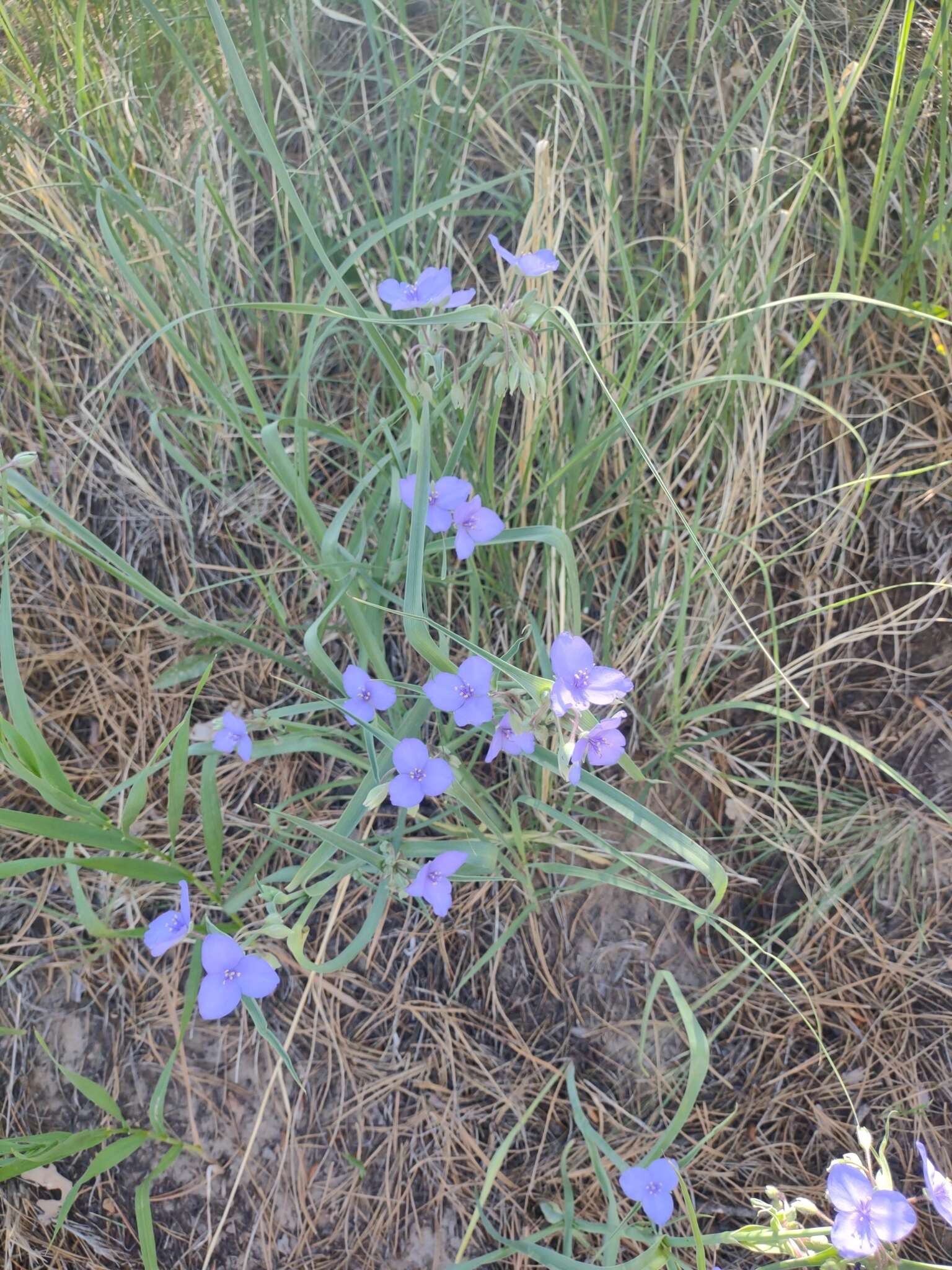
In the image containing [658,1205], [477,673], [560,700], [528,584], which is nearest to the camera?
[560,700]

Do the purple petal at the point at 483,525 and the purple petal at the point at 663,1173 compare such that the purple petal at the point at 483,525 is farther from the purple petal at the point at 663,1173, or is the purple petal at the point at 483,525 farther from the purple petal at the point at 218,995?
the purple petal at the point at 663,1173

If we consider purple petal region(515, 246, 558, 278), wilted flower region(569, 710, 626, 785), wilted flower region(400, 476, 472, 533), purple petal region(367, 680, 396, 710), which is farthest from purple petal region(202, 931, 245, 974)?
purple petal region(515, 246, 558, 278)

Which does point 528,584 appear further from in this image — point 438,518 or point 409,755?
point 409,755

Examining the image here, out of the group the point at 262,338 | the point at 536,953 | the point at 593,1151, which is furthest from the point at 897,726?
the point at 262,338

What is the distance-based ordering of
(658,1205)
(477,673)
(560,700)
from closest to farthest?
(560,700)
(477,673)
(658,1205)

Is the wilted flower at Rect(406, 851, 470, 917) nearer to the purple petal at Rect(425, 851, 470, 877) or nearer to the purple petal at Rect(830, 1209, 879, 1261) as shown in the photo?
the purple petal at Rect(425, 851, 470, 877)

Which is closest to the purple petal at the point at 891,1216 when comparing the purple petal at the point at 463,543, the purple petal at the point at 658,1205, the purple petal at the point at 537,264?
the purple petal at the point at 658,1205

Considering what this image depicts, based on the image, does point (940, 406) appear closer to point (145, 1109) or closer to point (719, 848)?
point (719, 848)

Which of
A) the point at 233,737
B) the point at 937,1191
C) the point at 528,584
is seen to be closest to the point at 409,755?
the point at 233,737
